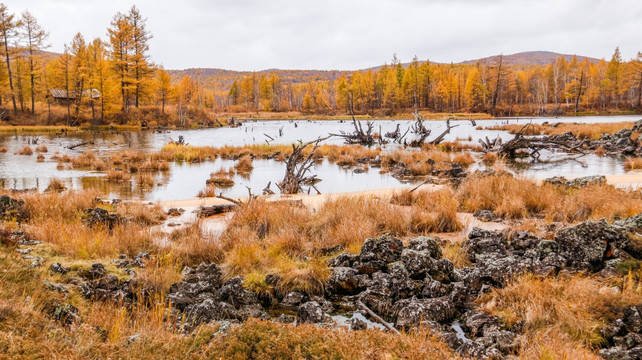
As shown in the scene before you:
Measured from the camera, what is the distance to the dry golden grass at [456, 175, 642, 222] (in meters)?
9.16

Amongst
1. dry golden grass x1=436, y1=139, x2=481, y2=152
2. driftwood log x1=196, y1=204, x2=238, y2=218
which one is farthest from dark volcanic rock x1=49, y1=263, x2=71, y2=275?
dry golden grass x1=436, y1=139, x2=481, y2=152

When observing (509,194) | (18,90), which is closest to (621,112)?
(509,194)

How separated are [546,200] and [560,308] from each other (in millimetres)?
7175

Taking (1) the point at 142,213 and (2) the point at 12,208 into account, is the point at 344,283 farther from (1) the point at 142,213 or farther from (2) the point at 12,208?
(2) the point at 12,208

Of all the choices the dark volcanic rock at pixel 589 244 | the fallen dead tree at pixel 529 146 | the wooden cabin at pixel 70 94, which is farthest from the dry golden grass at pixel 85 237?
the wooden cabin at pixel 70 94

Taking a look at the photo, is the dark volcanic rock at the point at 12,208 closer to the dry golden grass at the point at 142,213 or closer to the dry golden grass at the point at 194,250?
the dry golden grass at the point at 142,213

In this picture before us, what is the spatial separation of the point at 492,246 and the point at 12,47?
72718 millimetres

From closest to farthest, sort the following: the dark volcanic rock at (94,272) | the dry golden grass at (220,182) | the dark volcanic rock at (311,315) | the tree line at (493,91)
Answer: the dark volcanic rock at (311,315) < the dark volcanic rock at (94,272) < the dry golden grass at (220,182) < the tree line at (493,91)

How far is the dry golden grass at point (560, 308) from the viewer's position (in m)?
3.99

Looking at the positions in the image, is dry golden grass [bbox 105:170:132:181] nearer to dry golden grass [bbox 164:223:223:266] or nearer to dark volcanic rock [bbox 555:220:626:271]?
dry golden grass [bbox 164:223:223:266]

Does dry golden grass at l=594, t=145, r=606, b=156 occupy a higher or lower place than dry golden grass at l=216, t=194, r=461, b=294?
higher

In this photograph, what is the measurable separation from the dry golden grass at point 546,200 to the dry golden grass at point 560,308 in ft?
14.9

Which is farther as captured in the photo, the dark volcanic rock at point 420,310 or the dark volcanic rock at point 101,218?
the dark volcanic rock at point 101,218

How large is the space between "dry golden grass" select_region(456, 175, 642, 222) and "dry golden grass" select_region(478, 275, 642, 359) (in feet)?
14.9
